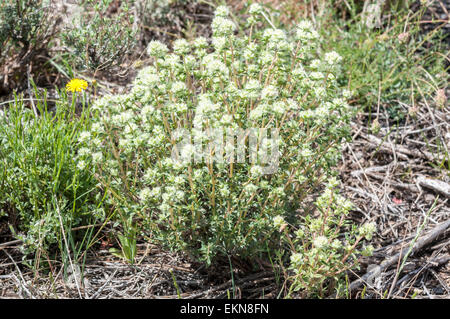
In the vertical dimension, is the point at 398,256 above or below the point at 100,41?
below

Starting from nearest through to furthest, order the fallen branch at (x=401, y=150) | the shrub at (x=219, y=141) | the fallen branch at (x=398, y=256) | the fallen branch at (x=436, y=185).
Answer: the shrub at (x=219, y=141) < the fallen branch at (x=398, y=256) < the fallen branch at (x=436, y=185) < the fallen branch at (x=401, y=150)

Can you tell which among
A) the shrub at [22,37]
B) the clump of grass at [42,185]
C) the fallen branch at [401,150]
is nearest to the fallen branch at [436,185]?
the fallen branch at [401,150]

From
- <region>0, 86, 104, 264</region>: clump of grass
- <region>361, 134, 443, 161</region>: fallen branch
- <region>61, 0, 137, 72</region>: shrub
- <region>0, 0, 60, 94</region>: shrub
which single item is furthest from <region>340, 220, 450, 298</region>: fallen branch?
<region>0, 0, 60, 94</region>: shrub

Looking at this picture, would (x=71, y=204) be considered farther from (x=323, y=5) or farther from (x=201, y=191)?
(x=323, y=5)

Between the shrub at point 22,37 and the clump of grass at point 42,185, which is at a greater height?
the shrub at point 22,37

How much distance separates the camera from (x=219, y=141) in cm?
219

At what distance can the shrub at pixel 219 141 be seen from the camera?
2.21m

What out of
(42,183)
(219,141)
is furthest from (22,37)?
(219,141)

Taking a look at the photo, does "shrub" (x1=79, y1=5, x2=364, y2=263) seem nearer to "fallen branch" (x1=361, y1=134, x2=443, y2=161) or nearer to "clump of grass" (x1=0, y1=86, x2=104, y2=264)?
"clump of grass" (x1=0, y1=86, x2=104, y2=264)

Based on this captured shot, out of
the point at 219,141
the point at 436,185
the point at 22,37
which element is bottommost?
the point at 436,185

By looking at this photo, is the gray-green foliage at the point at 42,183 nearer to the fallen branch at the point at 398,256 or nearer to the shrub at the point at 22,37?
the shrub at the point at 22,37

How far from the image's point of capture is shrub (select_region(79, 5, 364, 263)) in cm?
221

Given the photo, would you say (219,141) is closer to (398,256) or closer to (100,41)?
(398,256)

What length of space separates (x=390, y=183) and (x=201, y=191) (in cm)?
164
